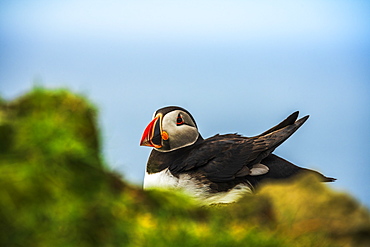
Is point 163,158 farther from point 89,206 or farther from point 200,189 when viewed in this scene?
point 89,206

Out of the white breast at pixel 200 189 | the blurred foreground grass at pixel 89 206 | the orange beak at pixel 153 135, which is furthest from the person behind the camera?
the orange beak at pixel 153 135

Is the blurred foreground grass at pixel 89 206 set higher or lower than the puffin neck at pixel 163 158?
higher

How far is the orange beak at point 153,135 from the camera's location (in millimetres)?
1137

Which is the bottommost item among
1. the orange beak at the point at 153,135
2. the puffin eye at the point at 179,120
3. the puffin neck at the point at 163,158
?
the puffin neck at the point at 163,158

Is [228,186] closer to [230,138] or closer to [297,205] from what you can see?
[230,138]

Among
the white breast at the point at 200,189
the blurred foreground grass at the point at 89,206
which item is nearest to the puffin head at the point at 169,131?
the white breast at the point at 200,189

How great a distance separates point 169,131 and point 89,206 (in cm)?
85

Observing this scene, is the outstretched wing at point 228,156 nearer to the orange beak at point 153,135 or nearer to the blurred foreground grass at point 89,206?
the orange beak at point 153,135

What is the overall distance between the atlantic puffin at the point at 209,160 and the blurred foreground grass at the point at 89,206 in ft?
1.92

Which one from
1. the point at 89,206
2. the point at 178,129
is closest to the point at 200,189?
the point at 178,129

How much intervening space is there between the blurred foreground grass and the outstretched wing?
23.2 inches

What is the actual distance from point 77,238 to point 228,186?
0.78 meters

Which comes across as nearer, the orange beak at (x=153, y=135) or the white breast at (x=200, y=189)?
the white breast at (x=200, y=189)

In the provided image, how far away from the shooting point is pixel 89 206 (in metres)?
0.30
